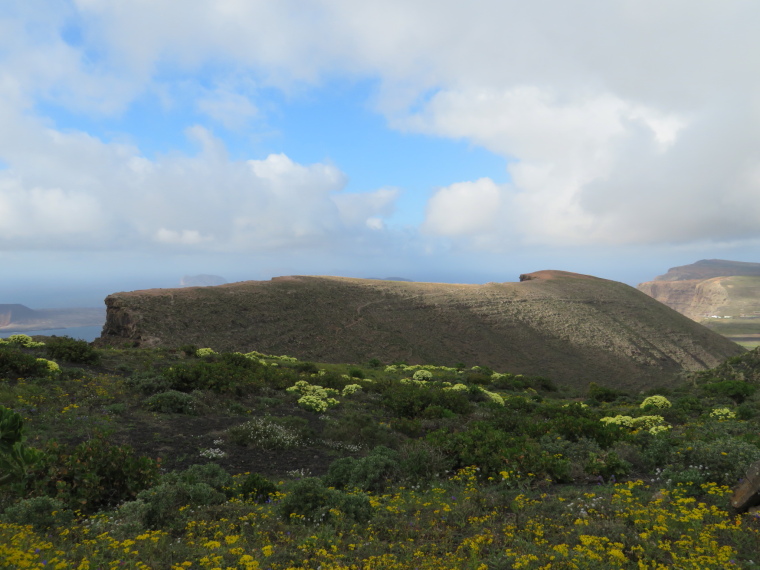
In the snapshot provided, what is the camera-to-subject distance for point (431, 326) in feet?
180

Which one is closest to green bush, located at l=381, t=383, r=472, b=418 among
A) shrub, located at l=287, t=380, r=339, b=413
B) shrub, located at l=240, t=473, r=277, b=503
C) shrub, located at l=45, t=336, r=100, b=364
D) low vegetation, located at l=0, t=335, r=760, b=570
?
low vegetation, located at l=0, t=335, r=760, b=570

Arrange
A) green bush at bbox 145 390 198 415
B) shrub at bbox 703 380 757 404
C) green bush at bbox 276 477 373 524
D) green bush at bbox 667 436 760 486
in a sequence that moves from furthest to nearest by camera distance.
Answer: shrub at bbox 703 380 757 404 → green bush at bbox 145 390 198 415 → green bush at bbox 667 436 760 486 → green bush at bbox 276 477 373 524

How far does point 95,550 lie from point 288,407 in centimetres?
972

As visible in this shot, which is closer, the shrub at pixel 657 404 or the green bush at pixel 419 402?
the green bush at pixel 419 402

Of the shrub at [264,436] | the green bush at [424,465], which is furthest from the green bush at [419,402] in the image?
the green bush at [424,465]

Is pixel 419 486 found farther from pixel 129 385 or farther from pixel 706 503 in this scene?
pixel 129 385

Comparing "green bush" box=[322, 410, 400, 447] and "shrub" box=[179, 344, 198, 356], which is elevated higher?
"shrub" box=[179, 344, 198, 356]

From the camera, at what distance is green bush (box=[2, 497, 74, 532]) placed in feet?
17.9

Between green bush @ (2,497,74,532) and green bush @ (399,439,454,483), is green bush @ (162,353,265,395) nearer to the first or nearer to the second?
green bush @ (399,439,454,483)

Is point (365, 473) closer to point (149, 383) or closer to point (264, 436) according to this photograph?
point (264, 436)

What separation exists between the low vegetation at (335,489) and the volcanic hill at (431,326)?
94.7ft

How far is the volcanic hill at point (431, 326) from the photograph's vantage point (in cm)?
4206

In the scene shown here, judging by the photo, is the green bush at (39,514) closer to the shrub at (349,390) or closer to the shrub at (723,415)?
the shrub at (349,390)

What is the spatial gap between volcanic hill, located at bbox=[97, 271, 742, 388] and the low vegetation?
28.9m
